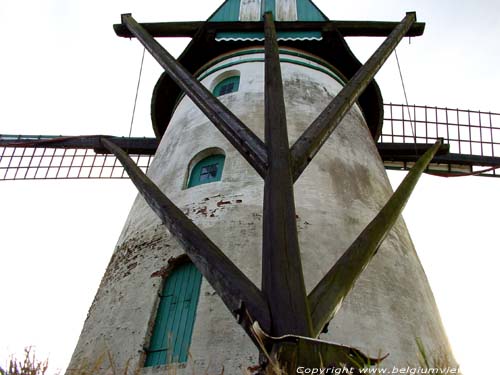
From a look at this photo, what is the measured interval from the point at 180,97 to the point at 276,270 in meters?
7.61

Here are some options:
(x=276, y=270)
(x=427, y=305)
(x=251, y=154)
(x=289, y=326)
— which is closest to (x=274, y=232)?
(x=276, y=270)

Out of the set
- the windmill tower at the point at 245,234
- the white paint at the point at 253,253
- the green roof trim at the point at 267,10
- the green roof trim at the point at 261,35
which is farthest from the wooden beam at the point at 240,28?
the white paint at the point at 253,253

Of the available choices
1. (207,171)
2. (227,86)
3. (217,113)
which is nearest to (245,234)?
(217,113)

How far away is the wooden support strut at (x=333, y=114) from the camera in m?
4.52

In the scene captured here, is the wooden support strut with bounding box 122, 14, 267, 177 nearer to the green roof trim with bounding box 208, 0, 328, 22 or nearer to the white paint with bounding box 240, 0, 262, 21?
the green roof trim with bounding box 208, 0, 328, 22

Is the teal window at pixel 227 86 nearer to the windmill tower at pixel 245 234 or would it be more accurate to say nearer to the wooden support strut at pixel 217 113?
the windmill tower at pixel 245 234

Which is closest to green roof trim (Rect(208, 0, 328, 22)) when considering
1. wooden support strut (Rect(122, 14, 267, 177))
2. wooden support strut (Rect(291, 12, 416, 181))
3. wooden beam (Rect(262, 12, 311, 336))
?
wooden support strut (Rect(122, 14, 267, 177))

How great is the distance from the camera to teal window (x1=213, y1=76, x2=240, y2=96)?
30.9 ft

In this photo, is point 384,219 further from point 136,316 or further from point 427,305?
point 136,316

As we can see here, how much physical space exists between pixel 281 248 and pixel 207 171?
4.32 meters

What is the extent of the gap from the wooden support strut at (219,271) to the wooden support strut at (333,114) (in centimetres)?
82

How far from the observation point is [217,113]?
5.64 m

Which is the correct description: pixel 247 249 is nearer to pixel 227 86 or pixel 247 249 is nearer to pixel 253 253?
pixel 253 253

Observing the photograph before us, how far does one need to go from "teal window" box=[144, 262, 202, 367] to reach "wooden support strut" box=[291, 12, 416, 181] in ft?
6.58
